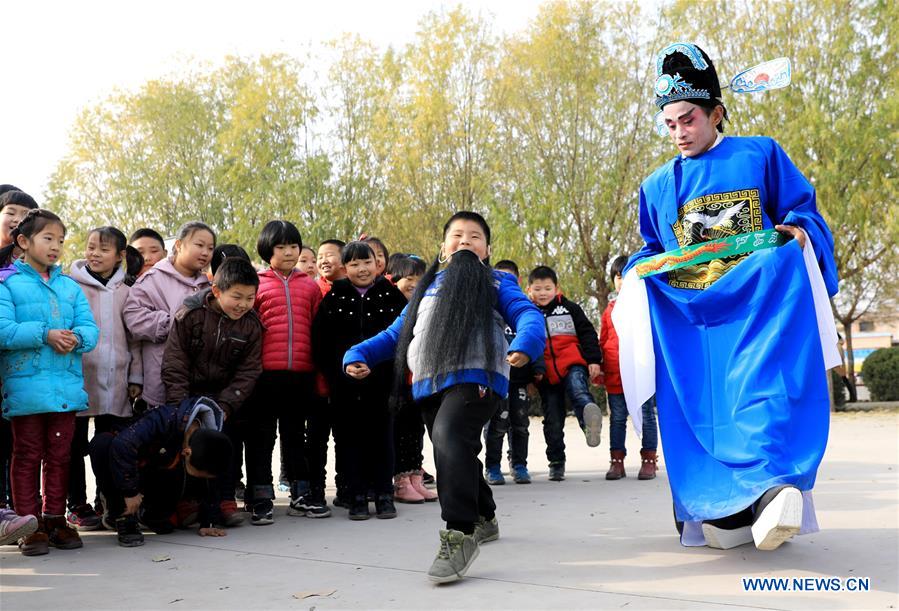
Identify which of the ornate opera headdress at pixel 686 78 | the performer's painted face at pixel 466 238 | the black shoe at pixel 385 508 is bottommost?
the black shoe at pixel 385 508

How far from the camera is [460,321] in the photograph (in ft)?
14.0

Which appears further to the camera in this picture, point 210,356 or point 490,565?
point 210,356

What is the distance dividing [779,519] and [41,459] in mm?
3856

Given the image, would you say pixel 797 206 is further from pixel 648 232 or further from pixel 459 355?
pixel 459 355

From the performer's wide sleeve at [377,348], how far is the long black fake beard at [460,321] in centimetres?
31

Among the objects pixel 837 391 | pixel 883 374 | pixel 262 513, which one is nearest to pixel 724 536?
pixel 262 513

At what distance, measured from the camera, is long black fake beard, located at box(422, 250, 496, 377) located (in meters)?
4.24

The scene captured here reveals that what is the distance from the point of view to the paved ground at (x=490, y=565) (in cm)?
360

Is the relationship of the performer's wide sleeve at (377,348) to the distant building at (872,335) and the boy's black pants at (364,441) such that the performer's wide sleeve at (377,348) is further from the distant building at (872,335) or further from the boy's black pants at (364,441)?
the distant building at (872,335)

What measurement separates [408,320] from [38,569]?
2.22 meters

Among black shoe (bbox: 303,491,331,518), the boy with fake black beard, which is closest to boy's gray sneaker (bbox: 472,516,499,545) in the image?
the boy with fake black beard

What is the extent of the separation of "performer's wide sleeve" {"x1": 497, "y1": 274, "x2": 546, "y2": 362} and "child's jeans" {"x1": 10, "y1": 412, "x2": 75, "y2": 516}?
2563mm

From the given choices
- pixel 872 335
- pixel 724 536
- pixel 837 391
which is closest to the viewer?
pixel 724 536

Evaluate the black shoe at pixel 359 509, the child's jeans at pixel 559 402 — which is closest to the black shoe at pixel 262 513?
the black shoe at pixel 359 509
